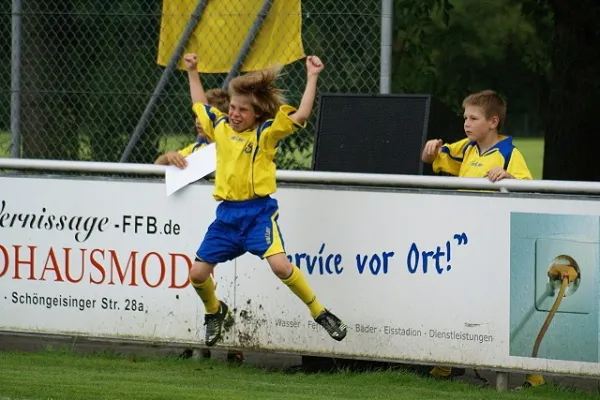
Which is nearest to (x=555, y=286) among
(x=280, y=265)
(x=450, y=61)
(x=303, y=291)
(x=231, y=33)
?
(x=303, y=291)

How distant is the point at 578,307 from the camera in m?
7.10

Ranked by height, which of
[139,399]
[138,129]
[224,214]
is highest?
[138,129]

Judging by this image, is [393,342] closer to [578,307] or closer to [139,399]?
[578,307]

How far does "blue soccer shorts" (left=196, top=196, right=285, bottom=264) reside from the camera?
7.34m

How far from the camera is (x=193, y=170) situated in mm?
8078

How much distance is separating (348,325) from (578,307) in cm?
138

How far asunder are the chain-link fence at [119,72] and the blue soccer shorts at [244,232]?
79.3 inches

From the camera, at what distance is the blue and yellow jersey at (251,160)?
7.32m

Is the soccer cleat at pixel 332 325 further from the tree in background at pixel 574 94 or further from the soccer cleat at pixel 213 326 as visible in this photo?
the tree in background at pixel 574 94

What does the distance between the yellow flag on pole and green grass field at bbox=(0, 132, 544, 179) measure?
2.80ft

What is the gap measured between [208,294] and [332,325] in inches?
30.8

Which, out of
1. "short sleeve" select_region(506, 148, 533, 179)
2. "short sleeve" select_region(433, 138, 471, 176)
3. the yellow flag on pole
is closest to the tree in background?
the yellow flag on pole

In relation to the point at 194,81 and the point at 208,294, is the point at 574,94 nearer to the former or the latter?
the point at 194,81

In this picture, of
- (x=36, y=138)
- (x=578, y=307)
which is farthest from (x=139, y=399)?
(x=36, y=138)
